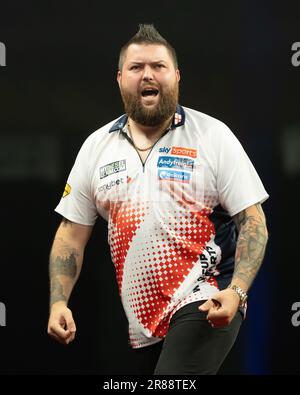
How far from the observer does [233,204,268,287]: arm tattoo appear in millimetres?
2895

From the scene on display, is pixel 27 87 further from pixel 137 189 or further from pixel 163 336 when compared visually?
pixel 163 336

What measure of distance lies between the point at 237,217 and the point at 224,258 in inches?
6.8

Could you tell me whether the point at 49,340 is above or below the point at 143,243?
below

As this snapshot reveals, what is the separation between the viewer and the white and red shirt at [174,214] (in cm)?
307

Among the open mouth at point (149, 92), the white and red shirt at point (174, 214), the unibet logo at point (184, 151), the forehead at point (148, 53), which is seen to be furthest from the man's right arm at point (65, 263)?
the forehead at point (148, 53)

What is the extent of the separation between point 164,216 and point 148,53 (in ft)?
2.18

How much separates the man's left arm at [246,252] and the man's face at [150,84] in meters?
0.53

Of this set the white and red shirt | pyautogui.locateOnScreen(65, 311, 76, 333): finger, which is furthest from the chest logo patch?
pyautogui.locateOnScreen(65, 311, 76, 333): finger

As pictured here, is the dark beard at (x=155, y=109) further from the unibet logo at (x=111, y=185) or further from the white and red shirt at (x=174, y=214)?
the unibet logo at (x=111, y=185)

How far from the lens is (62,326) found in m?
2.96

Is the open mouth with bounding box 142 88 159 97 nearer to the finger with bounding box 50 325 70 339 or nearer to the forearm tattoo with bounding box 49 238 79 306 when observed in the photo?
the forearm tattoo with bounding box 49 238 79 306


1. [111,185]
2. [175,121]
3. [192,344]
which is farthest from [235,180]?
[192,344]
